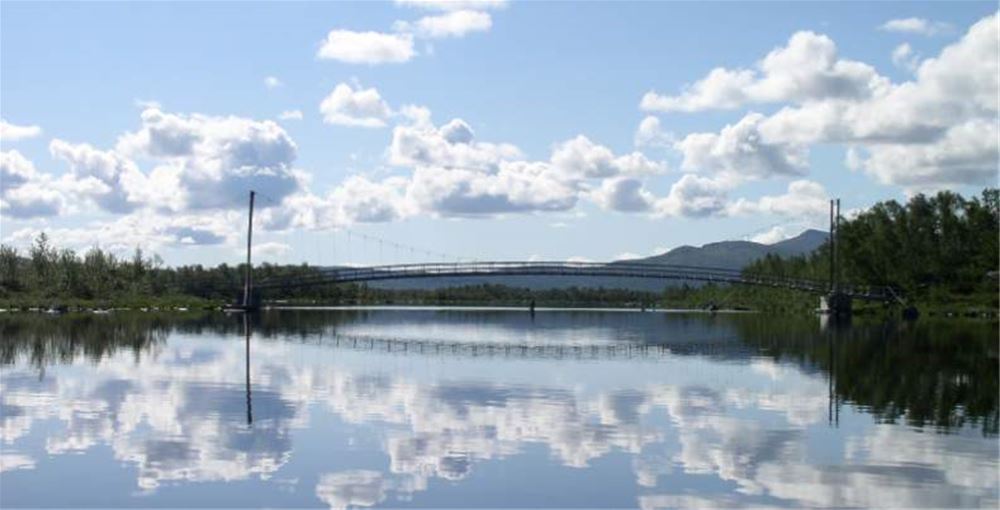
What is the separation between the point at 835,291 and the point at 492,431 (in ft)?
335

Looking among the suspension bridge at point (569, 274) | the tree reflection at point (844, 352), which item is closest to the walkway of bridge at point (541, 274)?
the suspension bridge at point (569, 274)

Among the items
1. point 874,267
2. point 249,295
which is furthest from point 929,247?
point 249,295

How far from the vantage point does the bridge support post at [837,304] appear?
379 ft

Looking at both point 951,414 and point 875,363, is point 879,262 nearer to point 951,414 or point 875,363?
point 875,363

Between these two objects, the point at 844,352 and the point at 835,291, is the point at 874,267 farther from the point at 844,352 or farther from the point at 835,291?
the point at 844,352

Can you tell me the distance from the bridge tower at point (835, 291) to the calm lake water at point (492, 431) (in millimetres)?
73911

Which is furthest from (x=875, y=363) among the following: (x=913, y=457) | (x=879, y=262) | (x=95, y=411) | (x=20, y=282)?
(x=20, y=282)

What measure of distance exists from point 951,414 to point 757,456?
8163mm

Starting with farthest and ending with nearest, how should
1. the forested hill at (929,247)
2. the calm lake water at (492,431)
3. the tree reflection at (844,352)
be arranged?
the forested hill at (929,247) < the tree reflection at (844,352) < the calm lake water at (492,431)

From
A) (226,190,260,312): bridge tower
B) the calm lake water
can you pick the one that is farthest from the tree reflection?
(226,190,260,312): bridge tower

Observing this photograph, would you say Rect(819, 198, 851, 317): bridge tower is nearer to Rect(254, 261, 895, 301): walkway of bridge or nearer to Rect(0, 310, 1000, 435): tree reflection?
Rect(254, 261, 895, 301): walkway of bridge

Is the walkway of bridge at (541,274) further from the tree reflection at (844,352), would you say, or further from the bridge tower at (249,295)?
the tree reflection at (844,352)

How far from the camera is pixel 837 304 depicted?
116 metres

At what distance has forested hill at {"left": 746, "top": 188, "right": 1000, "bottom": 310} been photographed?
109500mm
